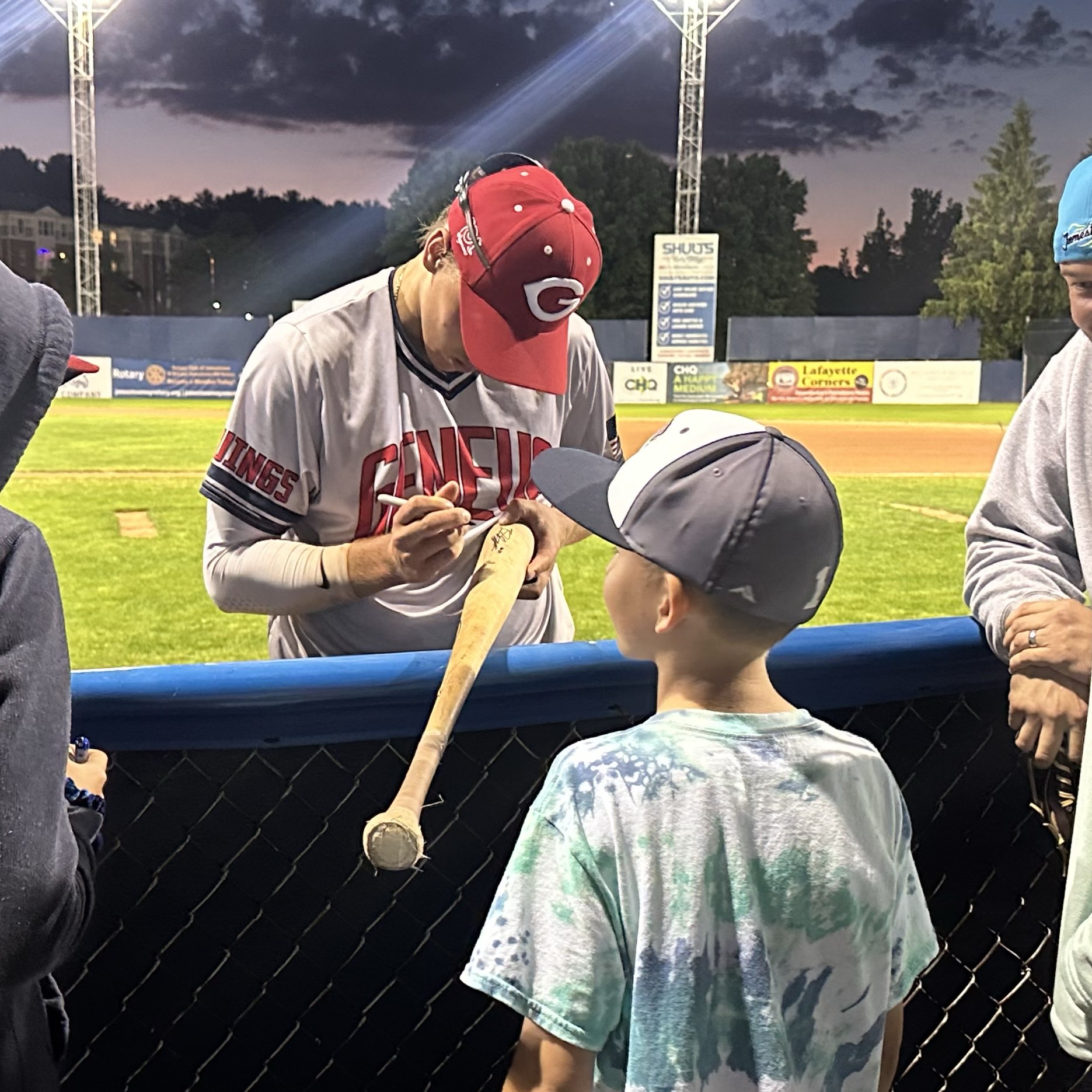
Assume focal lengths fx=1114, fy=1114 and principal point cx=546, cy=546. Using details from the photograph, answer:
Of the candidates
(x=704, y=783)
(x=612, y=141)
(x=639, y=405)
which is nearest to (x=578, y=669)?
(x=704, y=783)

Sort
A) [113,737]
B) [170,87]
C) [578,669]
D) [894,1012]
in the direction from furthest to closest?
1. [170,87]
2. [578,669]
3. [113,737]
4. [894,1012]

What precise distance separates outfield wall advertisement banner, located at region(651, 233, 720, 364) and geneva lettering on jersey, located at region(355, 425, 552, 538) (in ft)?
86.3

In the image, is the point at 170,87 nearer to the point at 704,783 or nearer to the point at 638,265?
the point at 638,265

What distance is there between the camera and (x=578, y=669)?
1.57 metres

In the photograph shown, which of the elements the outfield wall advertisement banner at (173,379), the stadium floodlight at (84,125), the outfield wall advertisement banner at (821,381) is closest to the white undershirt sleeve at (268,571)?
the outfield wall advertisement banner at (173,379)

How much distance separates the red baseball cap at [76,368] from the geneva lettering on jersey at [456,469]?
2.02 feet

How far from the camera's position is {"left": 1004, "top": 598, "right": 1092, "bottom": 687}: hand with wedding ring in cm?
147

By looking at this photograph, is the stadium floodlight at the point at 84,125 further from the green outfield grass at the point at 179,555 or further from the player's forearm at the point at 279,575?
the player's forearm at the point at 279,575

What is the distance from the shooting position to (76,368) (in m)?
1.21

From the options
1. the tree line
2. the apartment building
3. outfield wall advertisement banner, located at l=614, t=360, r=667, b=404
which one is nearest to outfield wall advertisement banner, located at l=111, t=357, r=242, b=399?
outfield wall advertisement banner, located at l=614, t=360, r=667, b=404

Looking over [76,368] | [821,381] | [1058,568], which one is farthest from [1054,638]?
[821,381]

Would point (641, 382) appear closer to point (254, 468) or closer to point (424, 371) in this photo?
point (424, 371)

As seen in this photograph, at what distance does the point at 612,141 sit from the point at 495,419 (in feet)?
148

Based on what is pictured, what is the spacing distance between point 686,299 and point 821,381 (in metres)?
4.55
